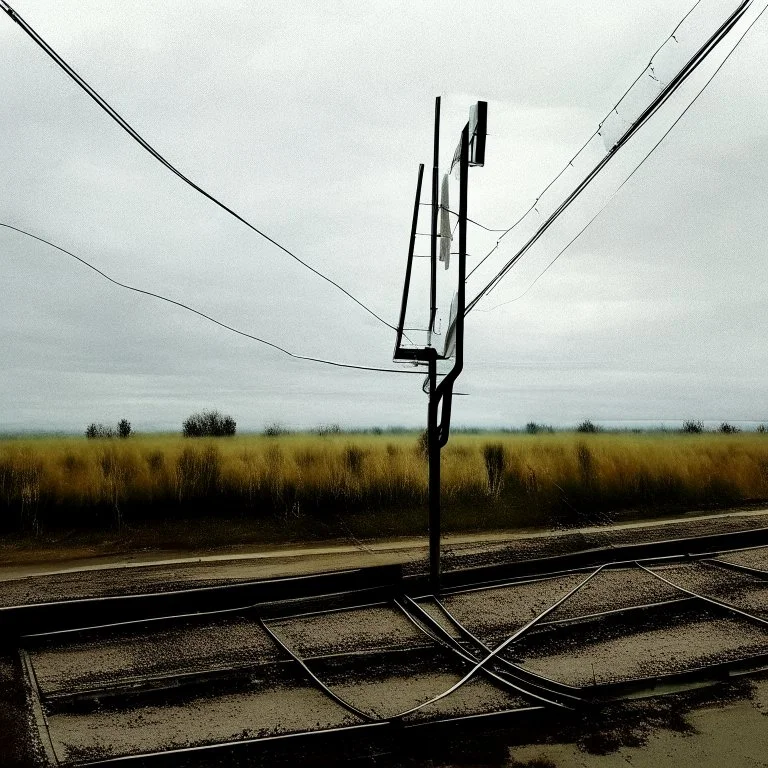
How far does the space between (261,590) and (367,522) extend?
6928mm

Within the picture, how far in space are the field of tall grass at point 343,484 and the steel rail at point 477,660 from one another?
6296mm

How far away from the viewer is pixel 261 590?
6789mm

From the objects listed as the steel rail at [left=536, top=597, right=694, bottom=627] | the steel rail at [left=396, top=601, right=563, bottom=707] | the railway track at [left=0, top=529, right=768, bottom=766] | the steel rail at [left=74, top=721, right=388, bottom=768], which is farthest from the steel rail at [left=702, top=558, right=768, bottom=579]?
the steel rail at [left=74, top=721, right=388, bottom=768]

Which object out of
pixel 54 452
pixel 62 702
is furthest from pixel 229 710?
pixel 54 452

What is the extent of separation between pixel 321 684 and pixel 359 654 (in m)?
0.75

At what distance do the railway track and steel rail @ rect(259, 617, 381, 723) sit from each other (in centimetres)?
2

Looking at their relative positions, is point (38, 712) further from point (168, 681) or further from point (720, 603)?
point (720, 603)

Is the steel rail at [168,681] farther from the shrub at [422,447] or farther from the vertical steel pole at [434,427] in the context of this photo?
the shrub at [422,447]

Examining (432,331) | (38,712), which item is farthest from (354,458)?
(38,712)

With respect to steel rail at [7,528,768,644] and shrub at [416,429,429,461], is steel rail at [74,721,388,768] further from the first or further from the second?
shrub at [416,429,429,461]

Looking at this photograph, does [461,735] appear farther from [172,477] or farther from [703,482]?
[703,482]

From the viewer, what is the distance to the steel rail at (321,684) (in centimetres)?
457

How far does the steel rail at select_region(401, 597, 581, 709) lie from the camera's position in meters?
4.84

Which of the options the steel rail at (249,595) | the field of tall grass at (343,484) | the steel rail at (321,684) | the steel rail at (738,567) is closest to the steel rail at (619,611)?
the steel rail at (249,595)
